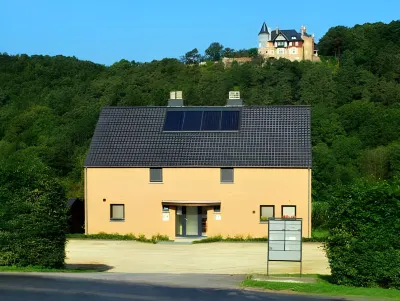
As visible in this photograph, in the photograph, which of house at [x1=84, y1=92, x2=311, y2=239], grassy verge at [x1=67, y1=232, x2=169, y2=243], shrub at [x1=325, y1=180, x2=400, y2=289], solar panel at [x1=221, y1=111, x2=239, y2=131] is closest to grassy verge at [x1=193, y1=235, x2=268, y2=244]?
house at [x1=84, y1=92, x2=311, y2=239]

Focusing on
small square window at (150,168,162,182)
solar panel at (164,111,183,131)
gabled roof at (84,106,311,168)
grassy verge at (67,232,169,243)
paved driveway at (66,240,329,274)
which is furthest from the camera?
solar panel at (164,111,183,131)

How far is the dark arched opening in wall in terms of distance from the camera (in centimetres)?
3875

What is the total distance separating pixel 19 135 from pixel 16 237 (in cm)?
6628

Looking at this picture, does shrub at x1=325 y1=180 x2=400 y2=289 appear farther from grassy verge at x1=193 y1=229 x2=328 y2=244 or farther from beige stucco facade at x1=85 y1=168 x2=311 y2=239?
beige stucco facade at x1=85 y1=168 x2=311 y2=239

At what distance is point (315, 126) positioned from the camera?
245ft

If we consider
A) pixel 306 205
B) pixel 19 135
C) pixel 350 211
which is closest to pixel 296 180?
pixel 306 205

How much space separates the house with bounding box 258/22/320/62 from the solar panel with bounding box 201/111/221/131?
386 feet

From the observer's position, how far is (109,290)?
1647cm

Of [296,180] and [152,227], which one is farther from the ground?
[296,180]

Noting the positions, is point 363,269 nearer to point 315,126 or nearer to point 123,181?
point 123,181

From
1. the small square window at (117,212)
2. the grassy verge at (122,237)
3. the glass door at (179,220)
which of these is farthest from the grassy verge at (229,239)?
the small square window at (117,212)

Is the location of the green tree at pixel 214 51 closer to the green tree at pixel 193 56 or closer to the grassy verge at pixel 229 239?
the green tree at pixel 193 56

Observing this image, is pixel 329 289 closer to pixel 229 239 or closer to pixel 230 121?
pixel 229 239

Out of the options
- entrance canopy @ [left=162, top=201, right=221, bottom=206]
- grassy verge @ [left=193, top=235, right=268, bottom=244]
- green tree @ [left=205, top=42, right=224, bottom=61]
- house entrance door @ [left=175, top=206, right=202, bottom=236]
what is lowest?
grassy verge @ [left=193, top=235, right=268, bottom=244]
